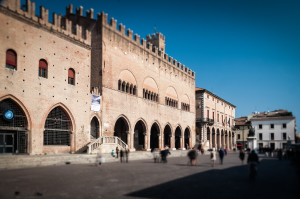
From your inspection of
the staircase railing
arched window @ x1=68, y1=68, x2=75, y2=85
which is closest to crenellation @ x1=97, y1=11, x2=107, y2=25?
arched window @ x1=68, y1=68, x2=75, y2=85

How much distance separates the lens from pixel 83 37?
2509 cm

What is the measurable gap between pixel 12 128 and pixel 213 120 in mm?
37815

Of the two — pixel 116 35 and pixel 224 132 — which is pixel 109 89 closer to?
pixel 116 35

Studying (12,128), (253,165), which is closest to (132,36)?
(12,128)

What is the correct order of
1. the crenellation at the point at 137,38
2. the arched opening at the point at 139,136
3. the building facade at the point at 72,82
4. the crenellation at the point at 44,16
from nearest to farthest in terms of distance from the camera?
the building facade at the point at 72,82 < the crenellation at the point at 44,16 < the crenellation at the point at 137,38 < the arched opening at the point at 139,136

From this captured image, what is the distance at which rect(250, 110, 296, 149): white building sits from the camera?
6128 centimetres

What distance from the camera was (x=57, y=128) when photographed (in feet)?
70.1

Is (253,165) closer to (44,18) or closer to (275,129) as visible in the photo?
(44,18)

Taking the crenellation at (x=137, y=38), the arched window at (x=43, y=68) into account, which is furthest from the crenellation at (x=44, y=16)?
the crenellation at (x=137, y=38)

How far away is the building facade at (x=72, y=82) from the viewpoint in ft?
60.7

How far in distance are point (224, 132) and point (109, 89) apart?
38.0 metres

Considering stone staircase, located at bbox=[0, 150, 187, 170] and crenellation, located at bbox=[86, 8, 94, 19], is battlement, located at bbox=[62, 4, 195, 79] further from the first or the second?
stone staircase, located at bbox=[0, 150, 187, 170]

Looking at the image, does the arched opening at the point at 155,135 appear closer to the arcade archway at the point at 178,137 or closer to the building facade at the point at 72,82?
the building facade at the point at 72,82

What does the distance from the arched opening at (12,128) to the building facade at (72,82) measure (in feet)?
0.18
